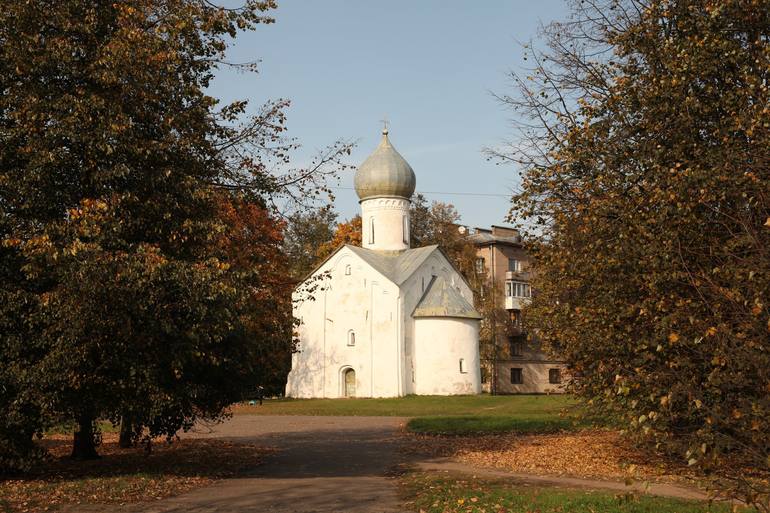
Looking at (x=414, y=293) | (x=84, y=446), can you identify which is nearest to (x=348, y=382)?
(x=414, y=293)

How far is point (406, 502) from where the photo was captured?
11148 mm

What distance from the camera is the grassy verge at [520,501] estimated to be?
32.9ft

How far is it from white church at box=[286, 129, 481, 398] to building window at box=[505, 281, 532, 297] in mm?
14182

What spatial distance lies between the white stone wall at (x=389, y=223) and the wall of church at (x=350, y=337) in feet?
10.3

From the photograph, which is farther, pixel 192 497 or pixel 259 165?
pixel 259 165

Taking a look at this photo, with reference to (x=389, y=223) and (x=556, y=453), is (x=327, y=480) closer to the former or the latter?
(x=556, y=453)

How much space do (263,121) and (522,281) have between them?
51307mm

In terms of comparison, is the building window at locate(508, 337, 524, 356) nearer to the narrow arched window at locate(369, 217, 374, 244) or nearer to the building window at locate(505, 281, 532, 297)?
the building window at locate(505, 281, 532, 297)

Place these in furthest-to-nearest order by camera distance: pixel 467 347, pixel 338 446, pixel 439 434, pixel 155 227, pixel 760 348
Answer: pixel 467 347
pixel 439 434
pixel 338 446
pixel 155 227
pixel 760 348

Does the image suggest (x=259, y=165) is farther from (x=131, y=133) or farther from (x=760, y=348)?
(x=760, y=348)

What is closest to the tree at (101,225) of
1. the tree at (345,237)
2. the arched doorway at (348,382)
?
the arched doorway at (348,382)

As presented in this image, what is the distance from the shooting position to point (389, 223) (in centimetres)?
5188

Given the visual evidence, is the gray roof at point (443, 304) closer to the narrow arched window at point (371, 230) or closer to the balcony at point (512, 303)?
the narrow arched window at point (371, 230)

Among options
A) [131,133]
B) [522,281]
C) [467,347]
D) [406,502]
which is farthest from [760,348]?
[522,281]
